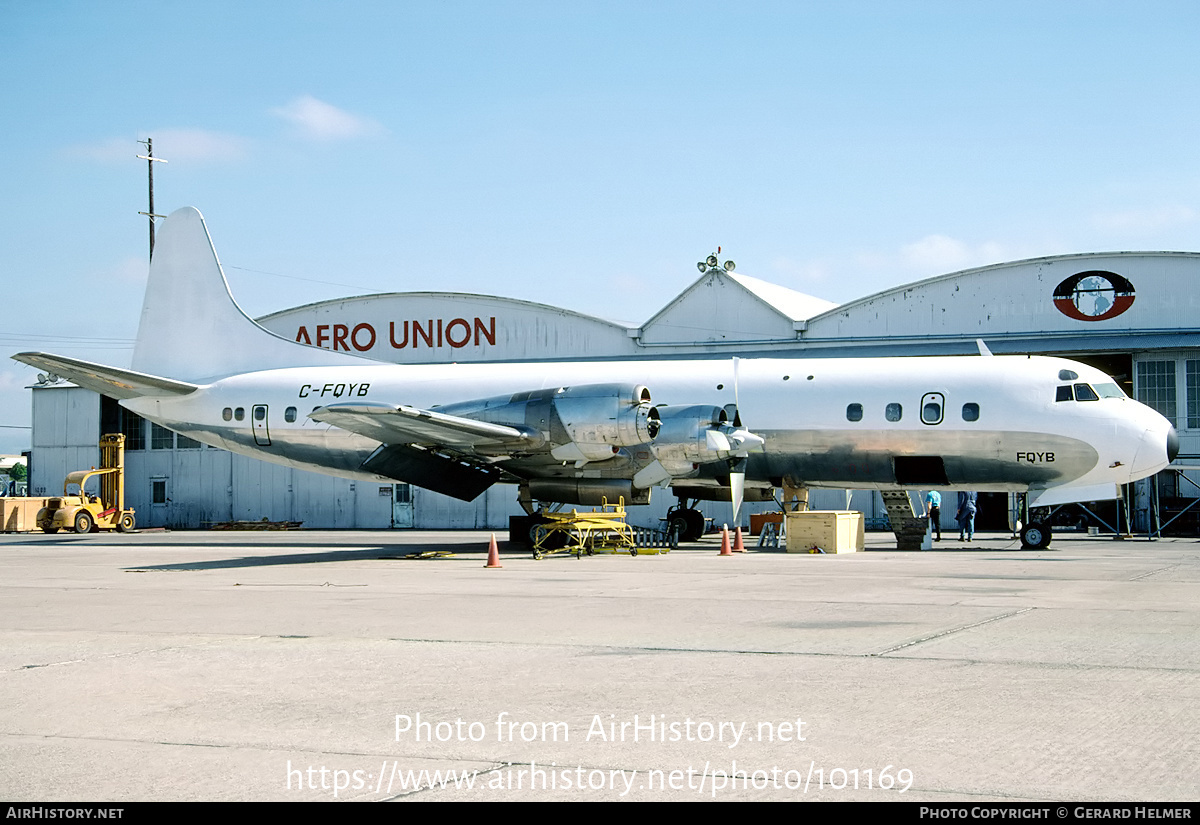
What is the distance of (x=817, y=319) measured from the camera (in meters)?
41.7

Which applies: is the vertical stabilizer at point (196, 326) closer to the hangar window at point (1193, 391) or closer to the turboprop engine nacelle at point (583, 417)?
the turboprop engine nacelle at point (583, 417)

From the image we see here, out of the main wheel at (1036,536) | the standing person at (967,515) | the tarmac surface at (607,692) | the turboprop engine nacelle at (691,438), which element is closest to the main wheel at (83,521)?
the turboprop engine nacelle at (691,438)

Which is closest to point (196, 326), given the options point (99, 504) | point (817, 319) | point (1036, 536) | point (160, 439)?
point (99, 504)

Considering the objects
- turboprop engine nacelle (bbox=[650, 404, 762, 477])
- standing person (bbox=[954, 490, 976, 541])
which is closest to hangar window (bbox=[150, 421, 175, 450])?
turboprop engine nacelle (bbox=[650, 404, 762, 477])

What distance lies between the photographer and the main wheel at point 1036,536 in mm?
25266

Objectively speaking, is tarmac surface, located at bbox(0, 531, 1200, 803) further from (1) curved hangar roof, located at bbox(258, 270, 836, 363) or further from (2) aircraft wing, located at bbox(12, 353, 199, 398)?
(1) curved hangar roof, located at bbox(258, 270, 836, 363)

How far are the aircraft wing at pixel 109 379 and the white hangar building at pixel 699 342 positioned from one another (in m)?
15.1

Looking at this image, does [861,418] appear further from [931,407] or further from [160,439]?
[160,439]

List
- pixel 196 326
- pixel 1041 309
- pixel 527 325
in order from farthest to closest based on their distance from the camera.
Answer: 1. pixel 527 325
2. pixel 1041 309
3. pixel 196 326

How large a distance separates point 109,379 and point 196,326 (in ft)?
10.4

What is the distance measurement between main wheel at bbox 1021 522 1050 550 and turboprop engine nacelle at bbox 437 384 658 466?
9.00m

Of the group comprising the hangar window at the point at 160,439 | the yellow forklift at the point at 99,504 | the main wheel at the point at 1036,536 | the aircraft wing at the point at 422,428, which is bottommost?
the main wheel at the point at 1036,536

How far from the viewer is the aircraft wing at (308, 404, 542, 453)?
23.1m
